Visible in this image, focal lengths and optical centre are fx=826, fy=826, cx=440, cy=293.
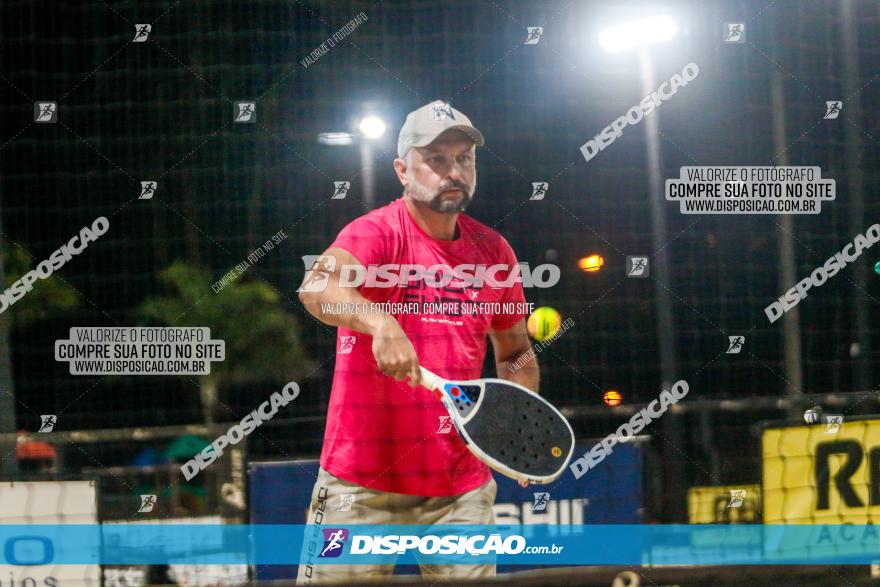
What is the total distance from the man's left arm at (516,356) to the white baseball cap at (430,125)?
2.01ft

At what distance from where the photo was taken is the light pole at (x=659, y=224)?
8.52ft

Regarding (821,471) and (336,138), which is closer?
(336,138)

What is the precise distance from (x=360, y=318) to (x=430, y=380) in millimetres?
288

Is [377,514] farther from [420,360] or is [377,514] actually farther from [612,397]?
[612,397]

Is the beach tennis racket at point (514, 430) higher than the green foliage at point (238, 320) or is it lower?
lower

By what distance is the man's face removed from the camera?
2570 millimetres

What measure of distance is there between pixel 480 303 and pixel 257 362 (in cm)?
72

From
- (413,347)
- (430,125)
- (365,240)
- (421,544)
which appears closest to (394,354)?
(413,347)

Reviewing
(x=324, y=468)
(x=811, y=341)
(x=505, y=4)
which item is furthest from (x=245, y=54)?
(x=811, y=341)

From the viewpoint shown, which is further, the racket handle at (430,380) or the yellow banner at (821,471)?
the yellow banner at (821,471)

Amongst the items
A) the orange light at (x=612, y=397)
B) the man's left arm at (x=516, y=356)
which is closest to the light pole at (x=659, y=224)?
the orange light at (x=612, y=397)

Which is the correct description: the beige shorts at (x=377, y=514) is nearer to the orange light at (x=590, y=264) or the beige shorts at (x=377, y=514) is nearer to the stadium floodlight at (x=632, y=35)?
the orange light at (x=590, y=264)

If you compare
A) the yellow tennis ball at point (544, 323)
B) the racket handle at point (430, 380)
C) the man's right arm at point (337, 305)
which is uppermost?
the man's right arm at point (337, 305)

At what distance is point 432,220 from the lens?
2588 mm
